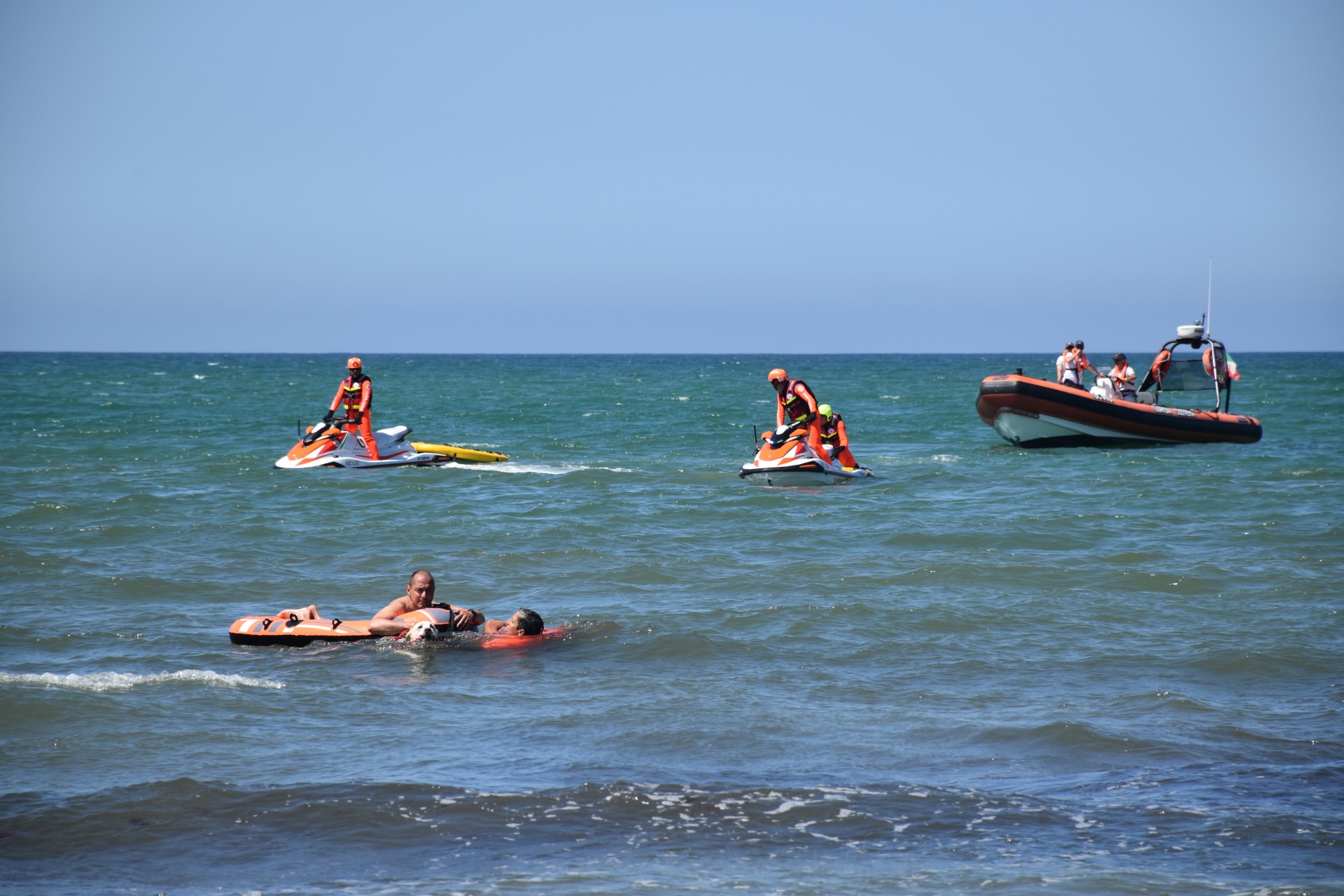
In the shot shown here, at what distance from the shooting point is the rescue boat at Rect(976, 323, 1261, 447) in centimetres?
2259

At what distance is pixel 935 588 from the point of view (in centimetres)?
1084

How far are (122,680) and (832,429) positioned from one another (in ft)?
39.1

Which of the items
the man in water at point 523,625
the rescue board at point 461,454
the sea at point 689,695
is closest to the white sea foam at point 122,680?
the sea at point 689,695

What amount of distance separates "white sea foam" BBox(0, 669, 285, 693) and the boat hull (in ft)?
56.3

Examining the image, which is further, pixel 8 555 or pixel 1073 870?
pixel 8 555

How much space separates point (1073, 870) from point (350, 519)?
11115 mm

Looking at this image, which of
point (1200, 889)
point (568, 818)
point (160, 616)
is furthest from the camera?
point (160, 616)

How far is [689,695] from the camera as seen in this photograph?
7.74 m

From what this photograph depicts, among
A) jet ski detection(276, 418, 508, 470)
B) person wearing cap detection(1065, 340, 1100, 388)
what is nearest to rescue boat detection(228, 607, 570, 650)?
jet ski detection(276, 418, 508, 470)

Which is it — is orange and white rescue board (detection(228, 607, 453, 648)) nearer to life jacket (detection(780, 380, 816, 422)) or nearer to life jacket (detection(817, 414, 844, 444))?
life jacket (detection(780, 380, 816, 422))

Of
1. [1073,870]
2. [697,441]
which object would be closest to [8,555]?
[1073,870]

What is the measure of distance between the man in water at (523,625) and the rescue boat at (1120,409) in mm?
15378

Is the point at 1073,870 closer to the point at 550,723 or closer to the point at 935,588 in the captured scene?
the point at 550,723

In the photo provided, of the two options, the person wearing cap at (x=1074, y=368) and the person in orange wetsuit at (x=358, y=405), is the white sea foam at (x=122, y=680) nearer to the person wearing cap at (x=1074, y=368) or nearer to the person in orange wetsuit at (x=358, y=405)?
the person in orange wetsuit at (x=358, y=405)
